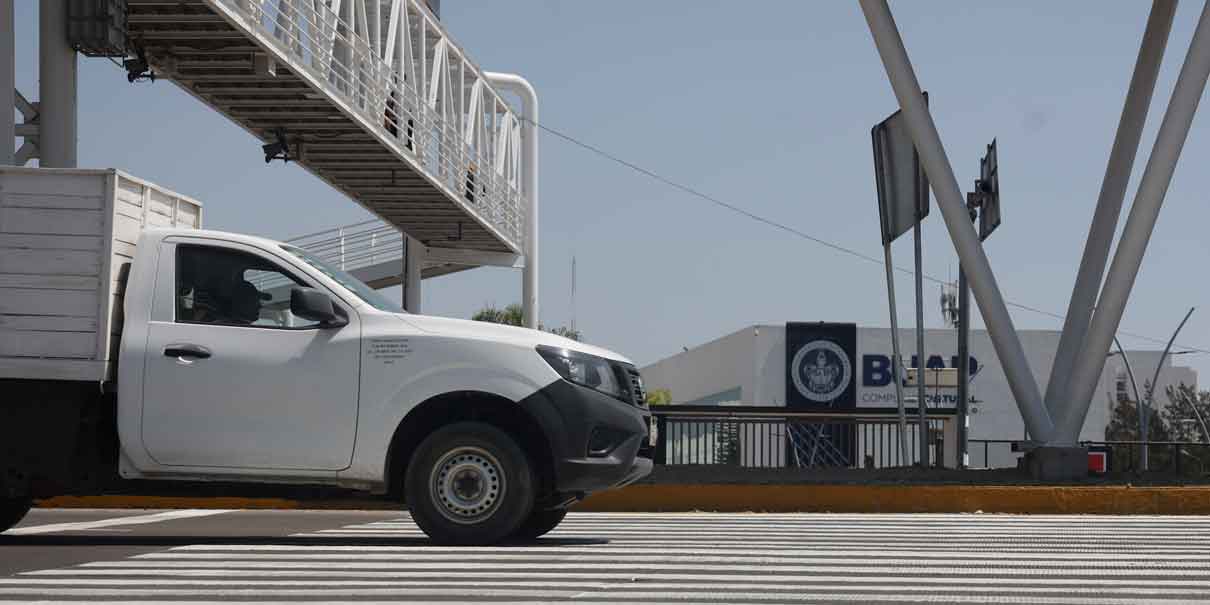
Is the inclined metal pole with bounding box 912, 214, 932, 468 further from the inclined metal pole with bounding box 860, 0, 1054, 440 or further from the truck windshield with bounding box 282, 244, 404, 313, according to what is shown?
the truck windshield with bounding box 282, 244, 404, 313

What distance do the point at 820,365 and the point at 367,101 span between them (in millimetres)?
52329

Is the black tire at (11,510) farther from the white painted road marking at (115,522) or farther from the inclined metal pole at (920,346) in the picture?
the inclined metal pole at (920,346)

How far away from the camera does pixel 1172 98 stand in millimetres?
17500

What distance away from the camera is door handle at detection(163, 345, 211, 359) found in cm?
1023

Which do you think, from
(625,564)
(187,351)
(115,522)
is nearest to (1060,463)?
(115,522)

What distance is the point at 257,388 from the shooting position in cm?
1023

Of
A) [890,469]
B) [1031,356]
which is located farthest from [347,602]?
[1031,356]

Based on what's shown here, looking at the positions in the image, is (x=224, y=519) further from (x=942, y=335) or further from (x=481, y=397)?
(x=942, y=335)

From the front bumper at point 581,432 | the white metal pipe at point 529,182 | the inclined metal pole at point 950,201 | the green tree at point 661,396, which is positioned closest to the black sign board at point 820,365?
the green tree at point 661,396

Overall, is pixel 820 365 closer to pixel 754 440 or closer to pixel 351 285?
pixel 754 440

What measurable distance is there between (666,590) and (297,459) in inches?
128

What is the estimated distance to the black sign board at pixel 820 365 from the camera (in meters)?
78.1

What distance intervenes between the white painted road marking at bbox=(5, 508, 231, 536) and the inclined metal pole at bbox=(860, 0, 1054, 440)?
325 inches

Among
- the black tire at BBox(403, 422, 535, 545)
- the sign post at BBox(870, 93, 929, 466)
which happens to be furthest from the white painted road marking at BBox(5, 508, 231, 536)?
the sign post at BBox(870, 93, 929, 466)
